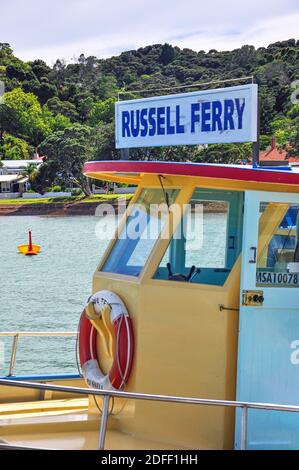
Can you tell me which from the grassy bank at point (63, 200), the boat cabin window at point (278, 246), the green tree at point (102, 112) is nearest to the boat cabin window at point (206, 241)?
the boat cabin window at point (278, 246)

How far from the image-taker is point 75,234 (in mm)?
65250

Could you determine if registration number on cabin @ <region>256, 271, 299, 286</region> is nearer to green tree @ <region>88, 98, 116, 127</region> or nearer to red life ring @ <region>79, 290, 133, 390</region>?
red life ring @ <region>79, 290, 133, 390</region>

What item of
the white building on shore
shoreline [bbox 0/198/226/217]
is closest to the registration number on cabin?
shoreline [bbox 0/198/226/217]

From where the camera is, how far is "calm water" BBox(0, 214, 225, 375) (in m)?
20.0

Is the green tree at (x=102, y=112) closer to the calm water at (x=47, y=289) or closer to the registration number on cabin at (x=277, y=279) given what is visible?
the calm water at (x=47, y=289)

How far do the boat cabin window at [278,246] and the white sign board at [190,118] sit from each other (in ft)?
1.99

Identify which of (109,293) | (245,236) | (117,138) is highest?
(117,138)

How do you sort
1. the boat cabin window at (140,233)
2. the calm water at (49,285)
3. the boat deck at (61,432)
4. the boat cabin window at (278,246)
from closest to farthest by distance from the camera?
the boat cabin window at (278,246)
the boat deck at (61,432)
the boat cabin window at (140,233)
the calm water at (49,285)

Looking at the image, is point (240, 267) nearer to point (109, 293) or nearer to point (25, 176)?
point (109, 293)

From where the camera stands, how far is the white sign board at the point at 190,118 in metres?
7.45

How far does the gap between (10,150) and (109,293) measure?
108526 mm

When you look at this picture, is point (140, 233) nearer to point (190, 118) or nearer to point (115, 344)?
point (115, 344)

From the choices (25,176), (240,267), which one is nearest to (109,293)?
(240,267)

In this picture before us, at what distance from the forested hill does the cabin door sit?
1991 inches
